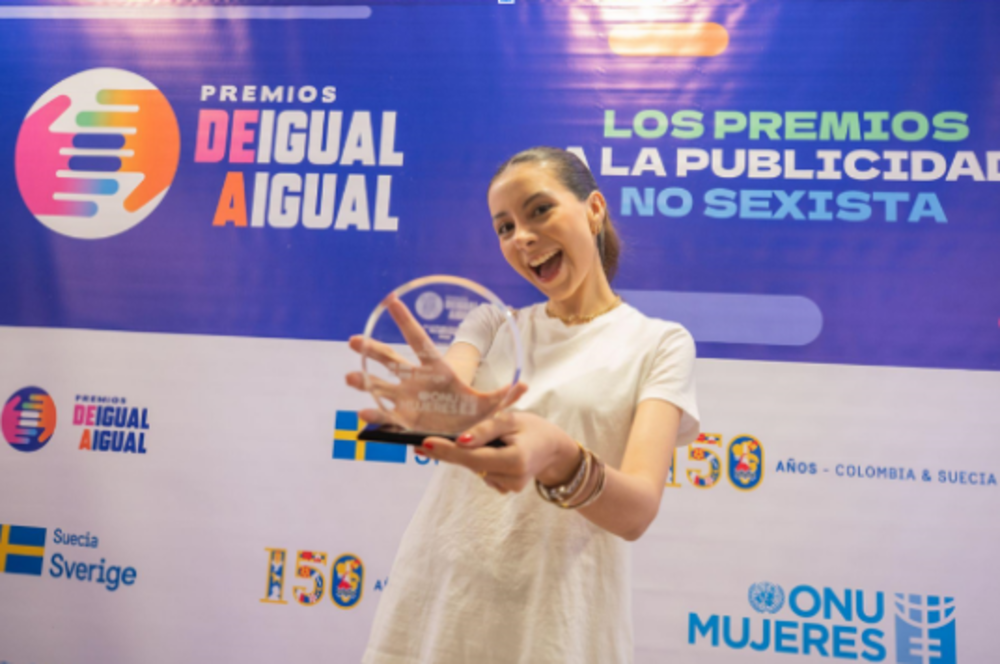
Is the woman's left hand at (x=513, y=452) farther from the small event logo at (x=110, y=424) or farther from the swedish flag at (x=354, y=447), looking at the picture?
the small event logo at (x=110, y=424)

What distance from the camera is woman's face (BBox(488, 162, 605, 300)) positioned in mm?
1139

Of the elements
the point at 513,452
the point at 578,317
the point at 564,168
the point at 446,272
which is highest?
the point at 446,272

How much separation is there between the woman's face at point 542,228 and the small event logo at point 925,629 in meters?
1.55

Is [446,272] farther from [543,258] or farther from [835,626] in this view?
[835,626]

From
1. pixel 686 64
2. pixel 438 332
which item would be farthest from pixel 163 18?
pixel 438 332

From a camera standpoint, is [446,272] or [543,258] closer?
[543,258]

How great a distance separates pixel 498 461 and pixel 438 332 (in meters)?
0.26

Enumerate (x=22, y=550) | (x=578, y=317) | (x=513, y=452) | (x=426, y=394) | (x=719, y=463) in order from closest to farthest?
(x=513, y=452)
(x=426, y=394)
(x=578, y=317)
(x=719, y=463)
(x=22, y=550)

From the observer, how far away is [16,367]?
249cm

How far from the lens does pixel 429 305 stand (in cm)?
101

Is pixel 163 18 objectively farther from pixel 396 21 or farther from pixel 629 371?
pixel 629 371

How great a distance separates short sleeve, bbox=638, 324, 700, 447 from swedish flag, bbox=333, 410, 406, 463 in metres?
1.29

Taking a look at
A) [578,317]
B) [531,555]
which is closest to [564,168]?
[578,317]

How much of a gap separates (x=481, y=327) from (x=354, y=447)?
1.38 meters
